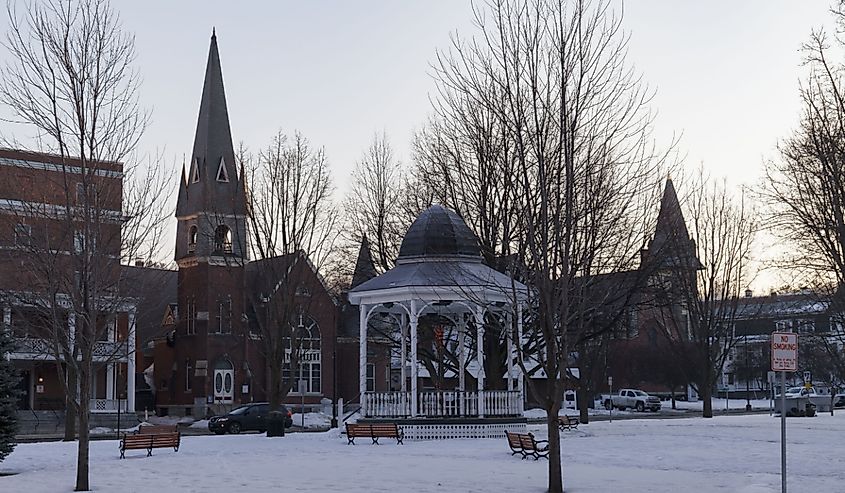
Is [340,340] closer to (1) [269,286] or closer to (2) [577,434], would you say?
(1) [269,286]

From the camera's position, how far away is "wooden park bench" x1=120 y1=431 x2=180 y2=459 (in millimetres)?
27375

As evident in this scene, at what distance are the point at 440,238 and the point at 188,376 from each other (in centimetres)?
4096

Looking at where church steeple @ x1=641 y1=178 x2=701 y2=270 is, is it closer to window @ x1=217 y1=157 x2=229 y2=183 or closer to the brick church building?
the brick church building

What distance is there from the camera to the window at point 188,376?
70250 millimetres

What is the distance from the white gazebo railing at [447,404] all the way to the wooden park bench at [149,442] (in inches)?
265

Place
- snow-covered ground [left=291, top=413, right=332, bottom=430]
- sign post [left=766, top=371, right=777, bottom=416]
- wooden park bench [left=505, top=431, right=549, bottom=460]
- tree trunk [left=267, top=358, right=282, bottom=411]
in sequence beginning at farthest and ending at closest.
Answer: snow-covered ground [left=291, top=413, right=332, bottom=430] → tree trunk [left=267, top=358, right=282, bottom=411] → wooden park bench [left=505, top=431, right=549, bottom=460] → sign post [left=766, top=371, right=777, bottom=416]

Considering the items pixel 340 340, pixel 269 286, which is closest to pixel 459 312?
pixel 269 286

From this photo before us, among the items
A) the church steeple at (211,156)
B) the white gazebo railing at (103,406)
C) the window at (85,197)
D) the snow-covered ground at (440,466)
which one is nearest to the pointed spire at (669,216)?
the snow-covered ground at (440,466)

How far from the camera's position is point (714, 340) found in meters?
53.9

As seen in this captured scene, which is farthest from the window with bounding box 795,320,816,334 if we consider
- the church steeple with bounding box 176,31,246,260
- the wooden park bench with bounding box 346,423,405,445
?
the church steeple with bounding box 176,31,246,260

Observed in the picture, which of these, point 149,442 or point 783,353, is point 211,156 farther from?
point 783,353

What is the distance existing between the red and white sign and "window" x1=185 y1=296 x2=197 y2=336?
57.3 metres

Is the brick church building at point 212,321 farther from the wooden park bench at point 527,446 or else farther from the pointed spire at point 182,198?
the wooden park bench at point 527,446

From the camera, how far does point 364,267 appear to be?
44.7 metres
